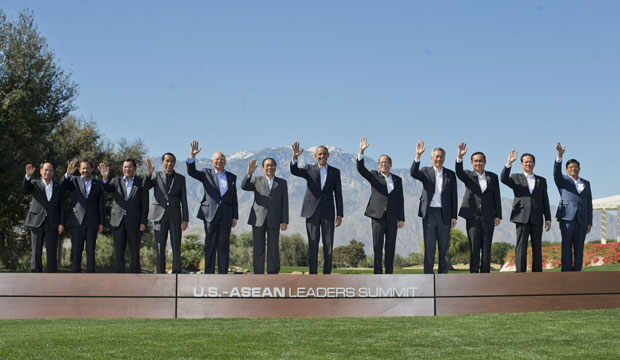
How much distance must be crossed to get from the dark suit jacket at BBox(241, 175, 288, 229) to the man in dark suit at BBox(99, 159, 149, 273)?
6.58ft

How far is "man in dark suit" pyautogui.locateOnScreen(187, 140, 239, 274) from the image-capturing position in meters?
11.8

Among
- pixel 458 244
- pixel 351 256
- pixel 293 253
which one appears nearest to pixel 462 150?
pixel 293 253

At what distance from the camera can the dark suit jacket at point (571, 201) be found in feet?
41.3

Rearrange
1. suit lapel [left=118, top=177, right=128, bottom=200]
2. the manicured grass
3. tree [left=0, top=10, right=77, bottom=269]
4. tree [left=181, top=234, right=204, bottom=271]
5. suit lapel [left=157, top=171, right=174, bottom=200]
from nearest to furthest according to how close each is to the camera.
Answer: the manicured grass, suit lapel [left=157, top=171, right=174, bottom=200], suit lapel [left=118, top=177, right=128, bottom=200], tree [left=0, top=10, right=77, bottom=269], tree [left=181, top=234, right=204, bottom=271]

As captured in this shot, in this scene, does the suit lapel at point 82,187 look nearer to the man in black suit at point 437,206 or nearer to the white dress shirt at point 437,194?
the man in black suit at point 437,206

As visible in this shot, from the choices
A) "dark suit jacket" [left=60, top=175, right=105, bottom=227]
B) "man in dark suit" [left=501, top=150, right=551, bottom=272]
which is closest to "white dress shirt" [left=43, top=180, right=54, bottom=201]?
"dark suit jacket" [left=60, top=175, right=105, bottom=227]

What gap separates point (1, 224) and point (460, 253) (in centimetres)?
3057

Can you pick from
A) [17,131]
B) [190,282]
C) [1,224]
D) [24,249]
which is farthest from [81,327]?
[24,249]

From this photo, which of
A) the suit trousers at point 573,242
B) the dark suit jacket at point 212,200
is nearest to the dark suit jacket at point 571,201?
the suit trousers at point 573,242

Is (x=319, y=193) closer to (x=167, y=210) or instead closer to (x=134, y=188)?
(x=167, y=210)

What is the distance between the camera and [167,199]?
1195 cm

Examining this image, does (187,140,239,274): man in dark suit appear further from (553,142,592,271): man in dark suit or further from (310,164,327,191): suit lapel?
(553,142,592,271): man in dark suit

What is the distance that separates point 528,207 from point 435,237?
1.94 metres

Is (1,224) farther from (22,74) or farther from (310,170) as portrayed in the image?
(310,170)
